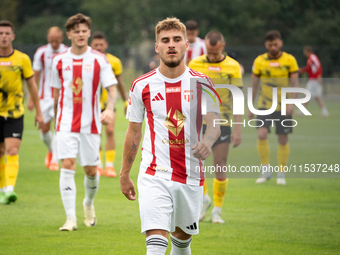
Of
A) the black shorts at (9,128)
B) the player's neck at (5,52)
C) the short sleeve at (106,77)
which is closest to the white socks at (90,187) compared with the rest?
the short sleeve at (106,77)

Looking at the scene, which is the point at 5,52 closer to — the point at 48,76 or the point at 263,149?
the point at 48,76

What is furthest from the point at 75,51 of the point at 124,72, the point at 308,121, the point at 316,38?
the point at 316,38

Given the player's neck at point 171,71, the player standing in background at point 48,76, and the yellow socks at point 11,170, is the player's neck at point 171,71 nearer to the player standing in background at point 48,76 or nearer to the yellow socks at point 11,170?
the yellow socks at point 11,170

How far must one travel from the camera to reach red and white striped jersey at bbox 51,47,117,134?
22.8 feet

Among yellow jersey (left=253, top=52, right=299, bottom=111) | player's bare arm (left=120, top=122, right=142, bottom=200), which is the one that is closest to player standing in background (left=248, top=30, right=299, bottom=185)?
yellow jersey (left=253, top=52, right=299, bottom=111)

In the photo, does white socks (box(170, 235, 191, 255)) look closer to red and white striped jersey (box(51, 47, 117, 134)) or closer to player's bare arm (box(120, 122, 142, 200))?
player's bare arm (box(120, 122, 142, 200))

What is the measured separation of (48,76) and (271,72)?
471 centimetres

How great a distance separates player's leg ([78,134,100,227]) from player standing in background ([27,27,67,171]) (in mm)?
4565

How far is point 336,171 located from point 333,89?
22096 mm

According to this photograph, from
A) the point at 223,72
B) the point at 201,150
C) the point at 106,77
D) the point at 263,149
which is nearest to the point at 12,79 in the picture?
the point at 106,77

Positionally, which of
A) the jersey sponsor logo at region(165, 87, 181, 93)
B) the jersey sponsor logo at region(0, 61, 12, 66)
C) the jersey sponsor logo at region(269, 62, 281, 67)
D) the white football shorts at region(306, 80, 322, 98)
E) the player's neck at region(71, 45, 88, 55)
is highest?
the player's neck at region(71, 45, 88, 55)

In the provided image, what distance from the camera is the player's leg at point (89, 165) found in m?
6.88

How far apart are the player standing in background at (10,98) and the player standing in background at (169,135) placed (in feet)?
13.4

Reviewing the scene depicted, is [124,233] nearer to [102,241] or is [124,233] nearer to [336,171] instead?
[102,241]
